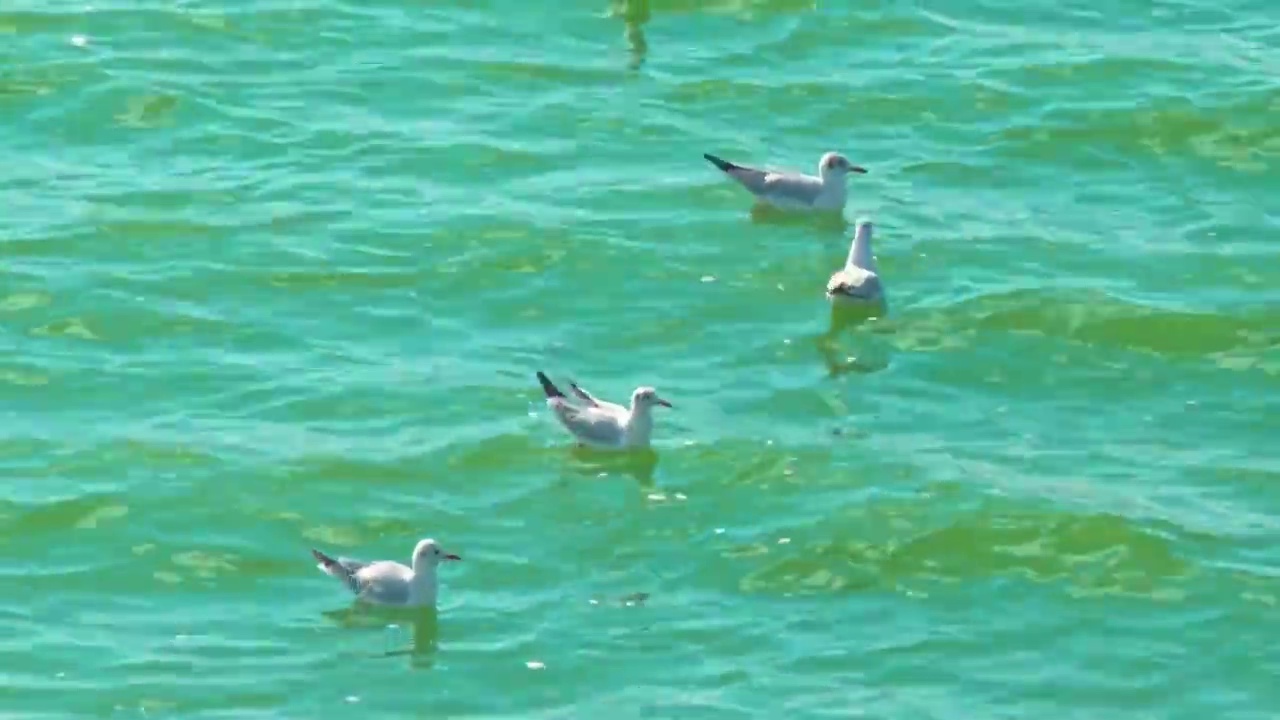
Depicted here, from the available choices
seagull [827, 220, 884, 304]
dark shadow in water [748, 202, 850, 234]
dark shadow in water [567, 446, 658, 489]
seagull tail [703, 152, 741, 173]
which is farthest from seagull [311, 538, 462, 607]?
dark shadow in water [748, 202, 850, 234]

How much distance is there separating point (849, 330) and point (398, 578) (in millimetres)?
6205

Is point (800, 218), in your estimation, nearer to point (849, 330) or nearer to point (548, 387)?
point (849, 330)

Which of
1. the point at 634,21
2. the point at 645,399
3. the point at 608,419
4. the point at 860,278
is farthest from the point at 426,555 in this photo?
the point at 634,21

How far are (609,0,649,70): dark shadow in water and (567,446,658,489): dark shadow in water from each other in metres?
8.81

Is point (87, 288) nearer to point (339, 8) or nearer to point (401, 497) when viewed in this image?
point (401, 497)

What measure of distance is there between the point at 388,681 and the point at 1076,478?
601cm

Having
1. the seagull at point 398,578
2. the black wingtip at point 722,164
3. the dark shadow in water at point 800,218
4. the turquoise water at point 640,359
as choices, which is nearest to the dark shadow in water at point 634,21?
the turquoise water at point 640,359

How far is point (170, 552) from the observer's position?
23.5 metres

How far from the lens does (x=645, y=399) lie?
24.8 m

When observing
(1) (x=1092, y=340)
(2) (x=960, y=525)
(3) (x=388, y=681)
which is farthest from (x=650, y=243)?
(3) (x=388, y=681)

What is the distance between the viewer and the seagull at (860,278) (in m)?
27.2

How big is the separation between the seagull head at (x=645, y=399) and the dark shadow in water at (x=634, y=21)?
8.78 metres

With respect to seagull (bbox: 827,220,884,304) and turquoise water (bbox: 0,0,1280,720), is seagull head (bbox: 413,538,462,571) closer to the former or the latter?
turquoise water (bbox: 0,0,1280,720)

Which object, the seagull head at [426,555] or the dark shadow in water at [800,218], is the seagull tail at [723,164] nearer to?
the dark shadow in water at [800,218]
